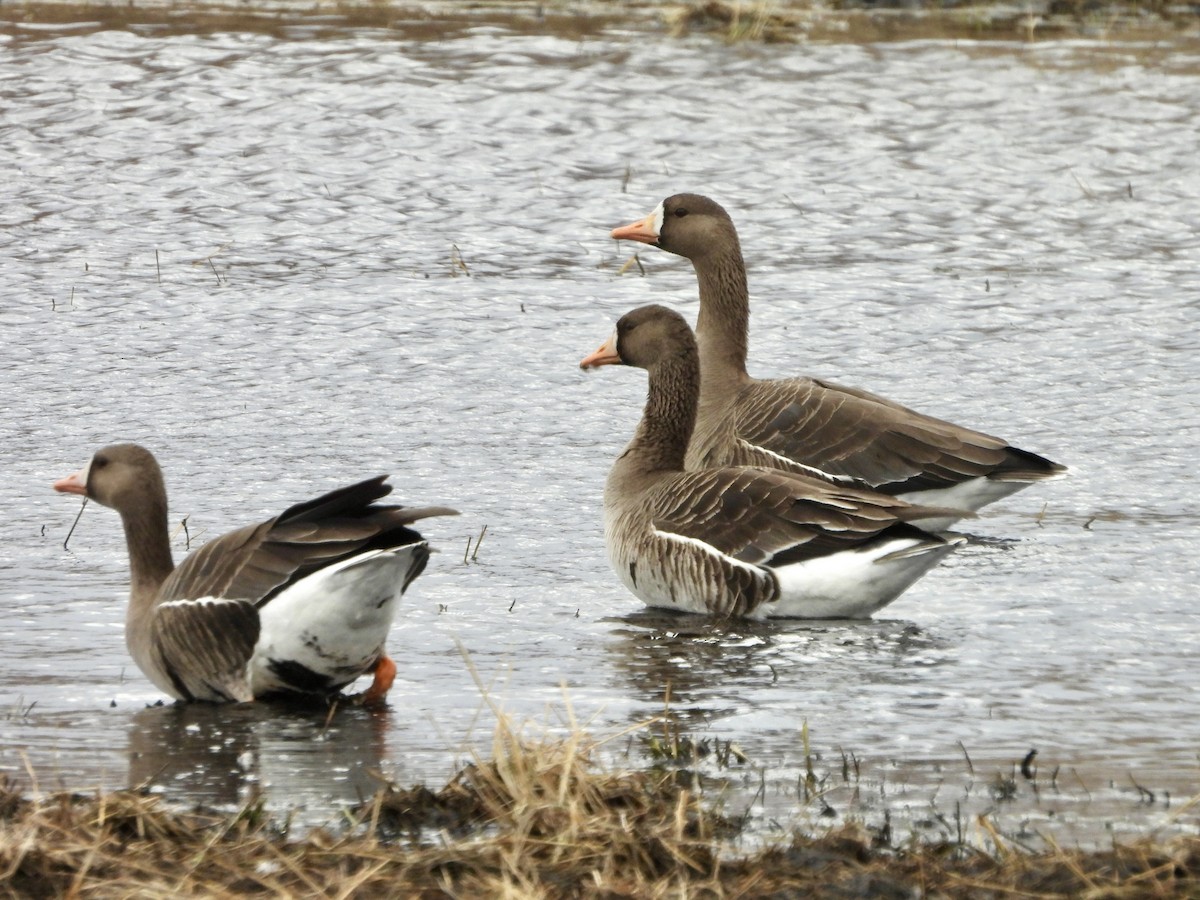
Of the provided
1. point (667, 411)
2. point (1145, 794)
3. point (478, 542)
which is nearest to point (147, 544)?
point (478, 542)

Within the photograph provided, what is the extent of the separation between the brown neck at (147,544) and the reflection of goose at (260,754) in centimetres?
54

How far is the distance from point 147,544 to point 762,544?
2556 mm

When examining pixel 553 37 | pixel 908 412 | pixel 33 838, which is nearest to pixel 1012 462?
pixel 908 412

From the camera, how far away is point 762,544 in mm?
8000

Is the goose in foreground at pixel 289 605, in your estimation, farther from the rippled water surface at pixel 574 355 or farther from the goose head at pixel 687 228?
the goose head at pixel 687 228

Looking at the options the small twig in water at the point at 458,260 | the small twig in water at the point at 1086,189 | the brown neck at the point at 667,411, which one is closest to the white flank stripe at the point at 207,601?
the brown neck at the point at 667,411

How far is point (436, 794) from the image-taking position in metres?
5.24

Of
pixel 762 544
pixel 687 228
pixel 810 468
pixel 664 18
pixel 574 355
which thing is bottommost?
pixel 574 355

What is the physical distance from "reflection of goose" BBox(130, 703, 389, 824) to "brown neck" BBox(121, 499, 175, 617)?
542 millimetres

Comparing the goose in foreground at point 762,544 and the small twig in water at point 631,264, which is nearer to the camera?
the goose in foreground at point 762,544

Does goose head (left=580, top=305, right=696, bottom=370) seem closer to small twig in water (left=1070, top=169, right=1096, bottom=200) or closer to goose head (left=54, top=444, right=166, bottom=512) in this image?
goose head (left=54, top=444, right=166, bottom=512)

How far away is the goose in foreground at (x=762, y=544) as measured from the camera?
777 cm

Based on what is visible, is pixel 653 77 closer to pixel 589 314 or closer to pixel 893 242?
pixel 893 242

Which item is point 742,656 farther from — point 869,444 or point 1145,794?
point 869,444
